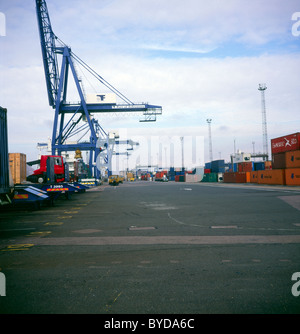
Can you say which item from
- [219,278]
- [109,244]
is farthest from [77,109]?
[219,278]

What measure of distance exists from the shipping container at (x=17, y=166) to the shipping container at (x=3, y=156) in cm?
346

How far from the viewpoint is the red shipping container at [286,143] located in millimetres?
32062

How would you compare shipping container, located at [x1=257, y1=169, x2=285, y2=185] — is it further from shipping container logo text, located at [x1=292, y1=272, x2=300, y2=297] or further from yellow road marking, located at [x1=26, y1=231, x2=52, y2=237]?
shipping container logo text, located at [x1=292, y1=272, x2=300, y2=297]

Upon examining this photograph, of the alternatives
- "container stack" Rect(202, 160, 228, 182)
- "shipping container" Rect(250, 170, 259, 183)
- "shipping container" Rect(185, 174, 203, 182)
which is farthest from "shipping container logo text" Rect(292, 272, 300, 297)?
"shipping container" Rect(185, 174, 203, 182)

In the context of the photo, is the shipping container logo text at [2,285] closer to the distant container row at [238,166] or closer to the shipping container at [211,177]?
the distant container row at [238,166]

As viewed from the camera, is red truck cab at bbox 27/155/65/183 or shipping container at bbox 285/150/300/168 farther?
shipping container at bbox 285/150/300/168

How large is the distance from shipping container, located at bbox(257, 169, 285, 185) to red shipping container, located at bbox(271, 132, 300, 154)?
2542mm

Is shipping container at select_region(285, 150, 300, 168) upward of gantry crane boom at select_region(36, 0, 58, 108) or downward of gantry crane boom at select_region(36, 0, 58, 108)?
downward

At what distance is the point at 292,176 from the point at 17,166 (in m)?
28.4

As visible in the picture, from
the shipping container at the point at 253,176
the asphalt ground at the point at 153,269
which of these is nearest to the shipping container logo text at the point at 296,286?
the asphalt ground at the point at 153,269

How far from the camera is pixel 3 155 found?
9.27 meters

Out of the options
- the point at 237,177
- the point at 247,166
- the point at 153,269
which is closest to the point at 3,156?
the point at 153,269

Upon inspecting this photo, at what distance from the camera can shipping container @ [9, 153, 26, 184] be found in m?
12.8
